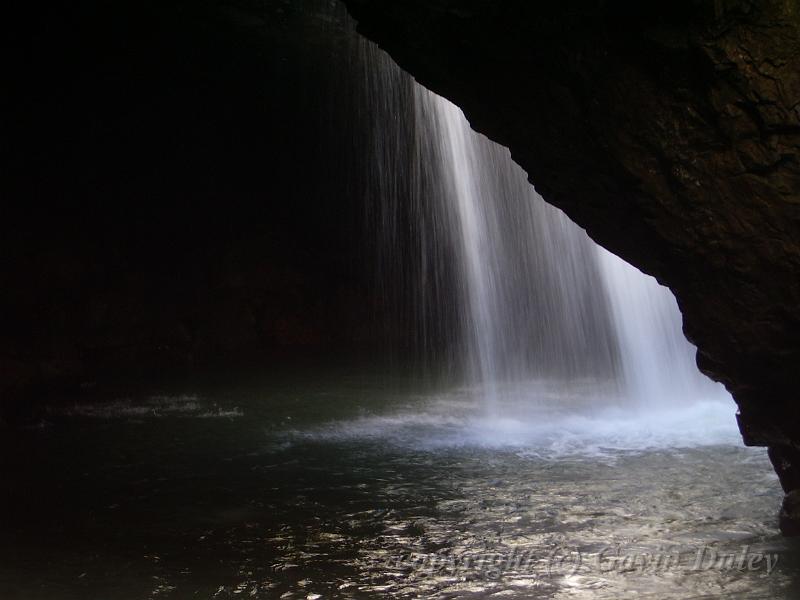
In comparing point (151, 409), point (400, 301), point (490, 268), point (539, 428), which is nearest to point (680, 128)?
point (539, 428)

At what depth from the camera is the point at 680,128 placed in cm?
461

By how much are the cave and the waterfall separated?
9 centimetres

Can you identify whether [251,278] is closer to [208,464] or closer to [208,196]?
[208,196]

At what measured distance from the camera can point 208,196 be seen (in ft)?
55.0

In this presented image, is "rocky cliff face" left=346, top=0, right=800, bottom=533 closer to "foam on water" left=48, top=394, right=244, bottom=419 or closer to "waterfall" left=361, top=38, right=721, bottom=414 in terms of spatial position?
"foam on water" left=48, top=394, right=244, bottom=419

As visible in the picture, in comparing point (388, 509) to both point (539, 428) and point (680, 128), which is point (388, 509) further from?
point (539, 428)

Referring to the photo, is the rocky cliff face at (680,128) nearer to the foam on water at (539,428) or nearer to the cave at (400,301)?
the cave at (400,301)

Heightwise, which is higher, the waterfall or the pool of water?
the waterfall

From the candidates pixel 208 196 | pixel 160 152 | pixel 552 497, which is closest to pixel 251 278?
pixel 208 196

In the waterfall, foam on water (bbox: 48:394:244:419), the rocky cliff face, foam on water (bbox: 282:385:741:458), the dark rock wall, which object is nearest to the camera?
the rocky cliff face

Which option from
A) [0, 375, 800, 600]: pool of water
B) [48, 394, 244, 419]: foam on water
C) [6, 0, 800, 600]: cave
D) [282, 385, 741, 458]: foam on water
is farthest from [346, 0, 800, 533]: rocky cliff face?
[48, 394, 244, 419]: foam on water

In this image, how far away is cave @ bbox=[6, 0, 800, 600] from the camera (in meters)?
4.64

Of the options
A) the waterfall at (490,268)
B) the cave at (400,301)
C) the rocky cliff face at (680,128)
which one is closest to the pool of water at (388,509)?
the cave at (400,301)

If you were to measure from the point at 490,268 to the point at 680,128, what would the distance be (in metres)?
13.9
